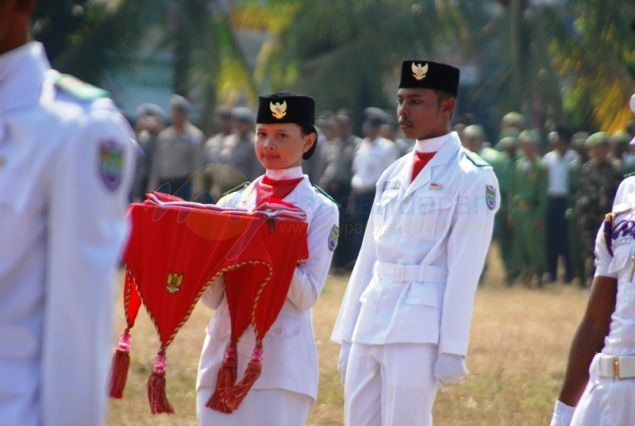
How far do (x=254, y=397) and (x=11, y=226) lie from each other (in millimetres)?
3360

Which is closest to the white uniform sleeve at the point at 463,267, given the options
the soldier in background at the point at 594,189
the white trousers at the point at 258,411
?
the white trousers at the point at 258,411

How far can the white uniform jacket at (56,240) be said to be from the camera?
249 cm

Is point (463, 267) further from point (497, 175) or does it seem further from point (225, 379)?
point (497, 175)

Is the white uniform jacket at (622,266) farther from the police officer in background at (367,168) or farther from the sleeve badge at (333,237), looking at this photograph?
the police officer in background at (367,168)

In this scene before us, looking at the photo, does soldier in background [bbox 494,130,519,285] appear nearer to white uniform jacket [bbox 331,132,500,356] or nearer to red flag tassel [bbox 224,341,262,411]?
white uniform jacket [bbox 331,132,500,356]

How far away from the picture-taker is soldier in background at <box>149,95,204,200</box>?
1855cm

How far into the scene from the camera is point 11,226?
2545mm

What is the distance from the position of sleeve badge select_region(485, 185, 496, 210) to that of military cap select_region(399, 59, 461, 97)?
53 centimetres

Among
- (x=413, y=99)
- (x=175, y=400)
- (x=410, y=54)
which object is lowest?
(x=175, y=400)

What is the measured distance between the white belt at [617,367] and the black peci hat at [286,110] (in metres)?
1.98

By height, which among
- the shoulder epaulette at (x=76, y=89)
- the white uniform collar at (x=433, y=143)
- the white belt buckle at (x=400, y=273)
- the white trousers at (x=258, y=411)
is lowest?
the white trousers at (x=258, y=411)

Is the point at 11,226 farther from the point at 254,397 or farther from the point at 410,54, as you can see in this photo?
the point at 410,54

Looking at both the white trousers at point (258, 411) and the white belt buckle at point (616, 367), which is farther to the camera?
the white trousers at point (258, 411)

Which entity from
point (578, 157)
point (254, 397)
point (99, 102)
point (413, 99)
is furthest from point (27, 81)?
point (578, 157)
